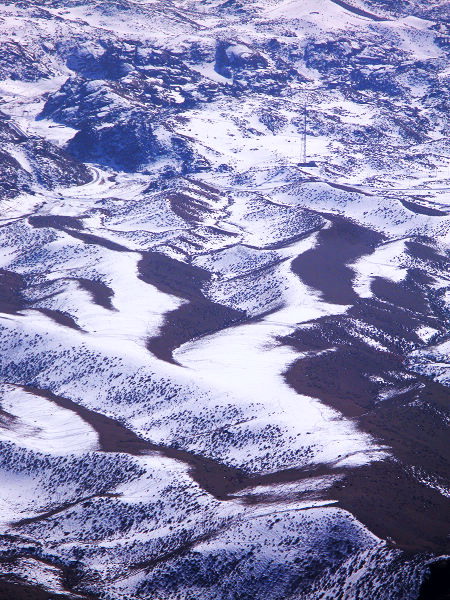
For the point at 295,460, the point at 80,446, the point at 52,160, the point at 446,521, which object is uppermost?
the point at 446,521

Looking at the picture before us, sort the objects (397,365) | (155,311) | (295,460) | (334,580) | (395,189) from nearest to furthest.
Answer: (334,580)
(295,460)
(397,365)
(155,311)
(395,189)

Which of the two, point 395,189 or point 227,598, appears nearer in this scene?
point 227,598

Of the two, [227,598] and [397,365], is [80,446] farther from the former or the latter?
[397,365]

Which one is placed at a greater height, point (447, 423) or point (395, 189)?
point (447, 423)

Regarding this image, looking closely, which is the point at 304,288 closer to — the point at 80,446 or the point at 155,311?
the point at 155,311

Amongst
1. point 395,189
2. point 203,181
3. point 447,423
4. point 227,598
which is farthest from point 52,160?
point 227,598

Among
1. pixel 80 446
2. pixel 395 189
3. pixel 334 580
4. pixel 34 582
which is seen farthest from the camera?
pixel 395 189

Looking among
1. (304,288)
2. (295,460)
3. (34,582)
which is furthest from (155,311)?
(34,582)

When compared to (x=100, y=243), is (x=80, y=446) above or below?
above

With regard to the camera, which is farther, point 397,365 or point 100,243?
point 100,243
